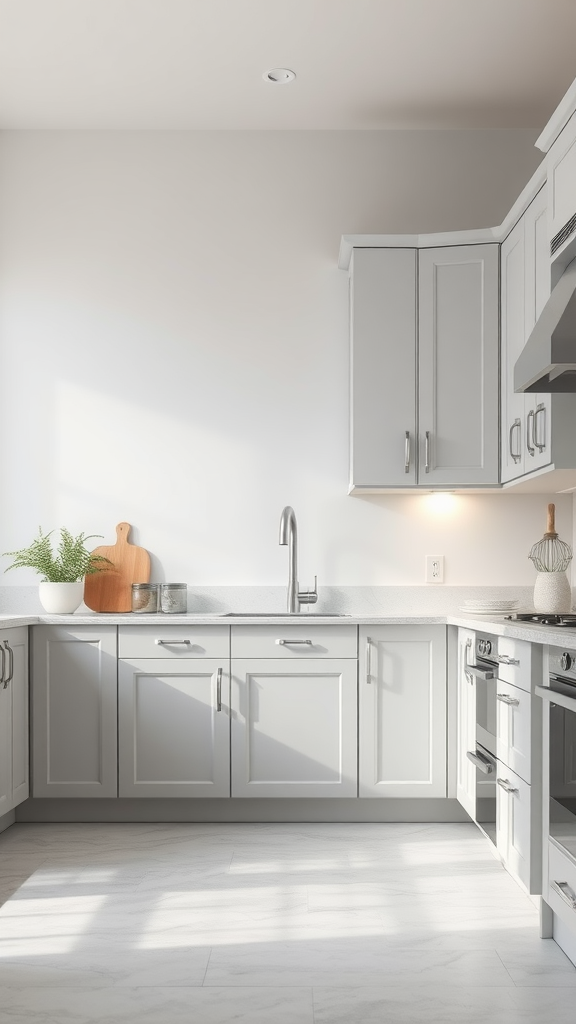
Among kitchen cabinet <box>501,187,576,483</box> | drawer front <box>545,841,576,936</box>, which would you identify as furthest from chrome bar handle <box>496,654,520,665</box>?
kitchen cabinet <box>501,187,576,483</box>

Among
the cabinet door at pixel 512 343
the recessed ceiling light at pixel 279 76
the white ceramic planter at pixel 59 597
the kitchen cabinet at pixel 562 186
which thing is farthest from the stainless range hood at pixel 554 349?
the white ceramic planter at pixel 59 597

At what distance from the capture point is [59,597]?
3623 mm

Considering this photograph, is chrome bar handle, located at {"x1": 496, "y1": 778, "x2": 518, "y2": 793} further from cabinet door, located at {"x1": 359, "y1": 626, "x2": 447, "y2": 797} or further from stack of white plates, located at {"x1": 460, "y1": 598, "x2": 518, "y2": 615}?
stack of white plates, located at {"x1": 460, "y1": 598, "x2": 518, "y2": 615}

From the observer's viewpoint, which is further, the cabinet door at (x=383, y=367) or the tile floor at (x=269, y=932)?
the cabinet door at (x=383, y=367)

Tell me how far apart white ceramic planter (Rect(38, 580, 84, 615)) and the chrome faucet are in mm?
878

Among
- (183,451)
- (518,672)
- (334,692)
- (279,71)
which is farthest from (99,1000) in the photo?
(279,71)

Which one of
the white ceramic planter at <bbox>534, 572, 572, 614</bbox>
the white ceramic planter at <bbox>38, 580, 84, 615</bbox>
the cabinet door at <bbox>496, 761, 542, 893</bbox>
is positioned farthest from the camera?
the white ceramic planter at <bbox>38, 580, 84, 615</bbox>

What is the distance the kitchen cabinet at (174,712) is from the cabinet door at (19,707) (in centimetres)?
35

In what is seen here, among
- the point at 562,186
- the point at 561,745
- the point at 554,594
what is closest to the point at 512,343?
the point at 562,186

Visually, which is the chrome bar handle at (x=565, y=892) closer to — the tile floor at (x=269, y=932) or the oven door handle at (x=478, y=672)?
the tile floor at (x=269, y=932)

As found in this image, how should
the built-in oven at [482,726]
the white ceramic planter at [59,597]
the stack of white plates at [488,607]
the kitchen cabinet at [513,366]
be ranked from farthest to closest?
the white ceramic planter at [59,597], the stack of white plates at [488,607], the kitchen cabinet at [513,366], the built-in oven at [482,726]

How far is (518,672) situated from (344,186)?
242cm

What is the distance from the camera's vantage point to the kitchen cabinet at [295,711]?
331cm

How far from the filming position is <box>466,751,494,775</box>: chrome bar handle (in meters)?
2.70
